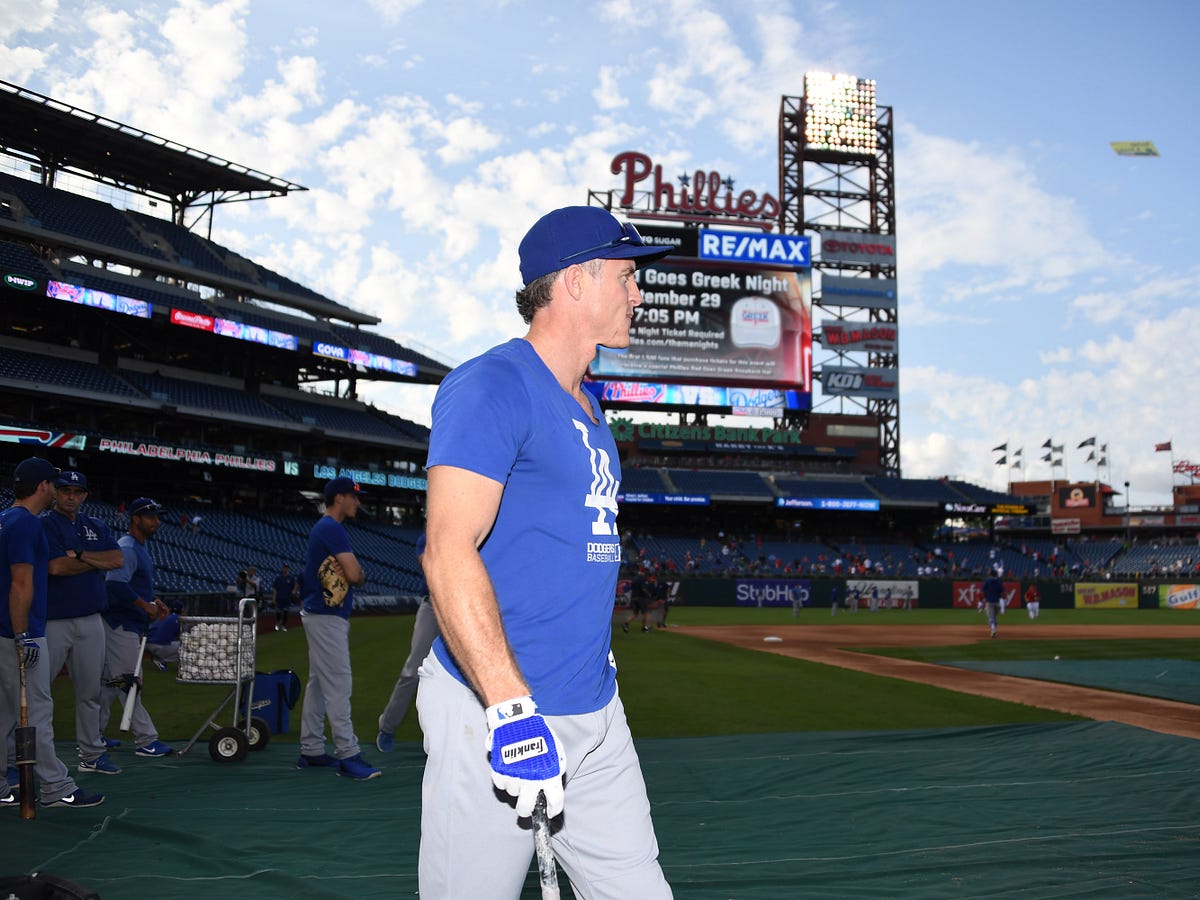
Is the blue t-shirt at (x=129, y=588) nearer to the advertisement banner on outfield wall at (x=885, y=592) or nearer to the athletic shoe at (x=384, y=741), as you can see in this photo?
the athletic shoe at (x=384, y=741)

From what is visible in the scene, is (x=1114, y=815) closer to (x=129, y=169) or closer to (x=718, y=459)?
(x=129, y=169)

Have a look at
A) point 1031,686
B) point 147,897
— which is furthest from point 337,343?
point 147,897

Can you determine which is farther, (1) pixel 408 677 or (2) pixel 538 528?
(1) pixel 408 677

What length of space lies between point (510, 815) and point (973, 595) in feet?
164

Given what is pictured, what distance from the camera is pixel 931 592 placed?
1887 inches

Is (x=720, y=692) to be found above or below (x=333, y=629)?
below

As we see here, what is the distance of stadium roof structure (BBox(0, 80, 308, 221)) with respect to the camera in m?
41.0

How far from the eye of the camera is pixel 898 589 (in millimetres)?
47000

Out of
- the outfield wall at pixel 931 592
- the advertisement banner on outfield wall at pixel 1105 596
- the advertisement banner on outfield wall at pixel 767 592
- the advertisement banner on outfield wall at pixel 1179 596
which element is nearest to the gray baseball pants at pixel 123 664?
the outfield wall at pixel 931 592

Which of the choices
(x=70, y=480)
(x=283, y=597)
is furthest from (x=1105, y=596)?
(x=70, y=480)

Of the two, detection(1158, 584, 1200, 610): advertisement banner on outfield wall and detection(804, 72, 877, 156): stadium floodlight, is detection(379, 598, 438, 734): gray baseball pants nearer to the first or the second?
detection(1158, 584, 1200, 610): advertisement banner on outfield wall

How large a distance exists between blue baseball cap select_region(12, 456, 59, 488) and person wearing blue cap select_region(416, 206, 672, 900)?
5489mm

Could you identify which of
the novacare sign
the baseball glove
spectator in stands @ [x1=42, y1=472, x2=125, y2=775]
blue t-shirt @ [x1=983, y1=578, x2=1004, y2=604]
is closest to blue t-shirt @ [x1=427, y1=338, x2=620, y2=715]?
the baseball glove

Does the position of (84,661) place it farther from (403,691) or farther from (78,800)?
(403,691)
